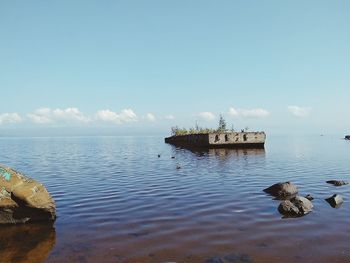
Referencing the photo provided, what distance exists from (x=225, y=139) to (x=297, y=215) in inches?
1551

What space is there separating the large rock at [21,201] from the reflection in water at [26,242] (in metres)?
0.39

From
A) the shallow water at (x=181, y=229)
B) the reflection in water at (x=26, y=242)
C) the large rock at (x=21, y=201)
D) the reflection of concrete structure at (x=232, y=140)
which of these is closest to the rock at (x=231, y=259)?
the shallow water at (x=181, y=229)

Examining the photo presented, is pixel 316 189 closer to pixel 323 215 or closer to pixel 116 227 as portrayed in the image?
pixel 323 215

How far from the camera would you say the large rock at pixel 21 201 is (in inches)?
441

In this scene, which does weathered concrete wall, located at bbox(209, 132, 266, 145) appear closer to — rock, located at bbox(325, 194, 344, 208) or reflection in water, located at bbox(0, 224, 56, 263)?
rock, located at bbox(325, 194, 344, 208)

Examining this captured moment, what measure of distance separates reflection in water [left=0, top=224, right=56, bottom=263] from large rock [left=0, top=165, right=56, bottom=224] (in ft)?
1.28

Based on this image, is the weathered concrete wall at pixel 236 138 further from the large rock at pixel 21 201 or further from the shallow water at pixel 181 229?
the large rock at pixel 21 201

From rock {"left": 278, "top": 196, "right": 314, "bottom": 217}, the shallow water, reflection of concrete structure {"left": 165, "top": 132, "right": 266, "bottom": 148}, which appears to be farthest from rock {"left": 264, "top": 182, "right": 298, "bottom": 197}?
reflection of concrete structure {"left": 165, "top": 132, "right": 266, "bottom": 148}

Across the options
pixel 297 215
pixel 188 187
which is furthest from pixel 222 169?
pixel 297 215

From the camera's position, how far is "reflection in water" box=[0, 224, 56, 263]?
8.55 meters

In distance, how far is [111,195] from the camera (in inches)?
638

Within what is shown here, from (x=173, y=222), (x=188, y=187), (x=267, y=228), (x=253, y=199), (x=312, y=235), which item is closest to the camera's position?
(x=312, y=235)

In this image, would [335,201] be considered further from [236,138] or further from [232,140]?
[236,138]

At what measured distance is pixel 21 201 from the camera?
11.2m
